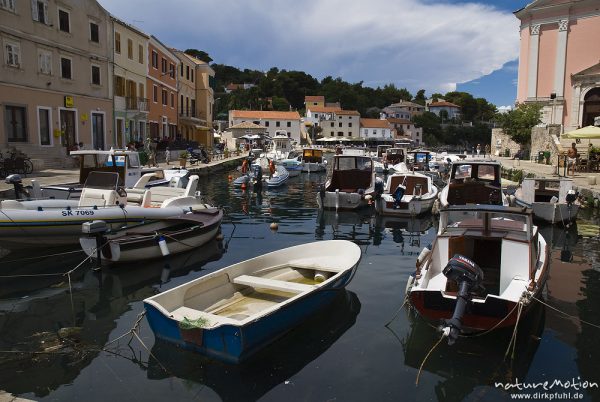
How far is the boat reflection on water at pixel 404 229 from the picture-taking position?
14.1 meters

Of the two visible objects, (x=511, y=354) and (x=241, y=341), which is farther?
(x=511, y=354)

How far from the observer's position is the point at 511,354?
6836 mm

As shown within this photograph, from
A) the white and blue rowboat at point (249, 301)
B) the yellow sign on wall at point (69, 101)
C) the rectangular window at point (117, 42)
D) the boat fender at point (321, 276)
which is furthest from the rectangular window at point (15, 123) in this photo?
the boat fender at point (321, 276)

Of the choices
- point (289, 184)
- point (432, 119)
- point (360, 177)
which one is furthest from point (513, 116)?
point (432, 119)

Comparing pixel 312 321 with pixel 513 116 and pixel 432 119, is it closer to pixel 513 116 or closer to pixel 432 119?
pixel 513 116

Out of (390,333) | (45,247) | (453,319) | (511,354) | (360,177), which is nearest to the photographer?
(453,319)

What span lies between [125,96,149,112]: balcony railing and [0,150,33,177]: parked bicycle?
38.9 ft

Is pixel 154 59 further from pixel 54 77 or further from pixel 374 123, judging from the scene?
pixel 374 123

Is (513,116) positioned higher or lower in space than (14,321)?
higher

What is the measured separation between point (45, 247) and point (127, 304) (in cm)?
471

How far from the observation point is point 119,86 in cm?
3272

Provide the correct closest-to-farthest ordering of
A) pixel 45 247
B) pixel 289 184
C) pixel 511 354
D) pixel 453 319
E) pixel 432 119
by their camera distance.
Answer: pixel 453 319 → pixel 511 354 → pixel 45 247 → pixel 289 184 → pixel 432 119

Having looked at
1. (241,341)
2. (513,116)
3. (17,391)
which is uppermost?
(513,116)

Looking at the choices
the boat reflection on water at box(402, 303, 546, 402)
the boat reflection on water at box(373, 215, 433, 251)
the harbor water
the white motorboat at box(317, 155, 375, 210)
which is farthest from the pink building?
the boat reflection on water at box(402, 303, 546, 402)
